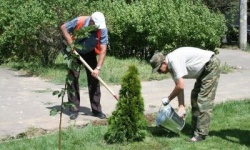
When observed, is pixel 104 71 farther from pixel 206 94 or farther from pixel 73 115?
pixel 206 94

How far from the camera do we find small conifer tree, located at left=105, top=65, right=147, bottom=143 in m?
6.12

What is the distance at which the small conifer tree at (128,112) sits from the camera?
612 cm

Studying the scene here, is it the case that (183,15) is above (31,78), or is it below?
above

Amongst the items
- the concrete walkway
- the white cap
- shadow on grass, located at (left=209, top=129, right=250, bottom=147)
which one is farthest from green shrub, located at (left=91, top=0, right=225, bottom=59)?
shadow on grass, located at (left=209, top=129, right=250, bottom=147)

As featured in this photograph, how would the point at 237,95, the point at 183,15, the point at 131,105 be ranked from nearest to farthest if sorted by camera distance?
the point at 131,105, the point at 237,95, the point at 183,15

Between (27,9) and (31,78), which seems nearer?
(31,78)

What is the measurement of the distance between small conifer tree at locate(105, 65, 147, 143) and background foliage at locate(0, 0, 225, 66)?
7.73m

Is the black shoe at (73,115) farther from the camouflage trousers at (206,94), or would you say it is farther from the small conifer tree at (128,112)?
the camouflage trousers at (206,94)

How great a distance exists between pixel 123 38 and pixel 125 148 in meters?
10.8

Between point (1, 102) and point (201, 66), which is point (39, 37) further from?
point (201, 66)

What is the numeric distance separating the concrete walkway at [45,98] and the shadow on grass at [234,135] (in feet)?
6.11

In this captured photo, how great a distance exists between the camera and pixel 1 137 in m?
6.88

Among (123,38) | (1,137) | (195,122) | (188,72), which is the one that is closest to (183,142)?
(195,122)

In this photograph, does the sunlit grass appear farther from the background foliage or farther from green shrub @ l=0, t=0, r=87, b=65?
the background foliage
